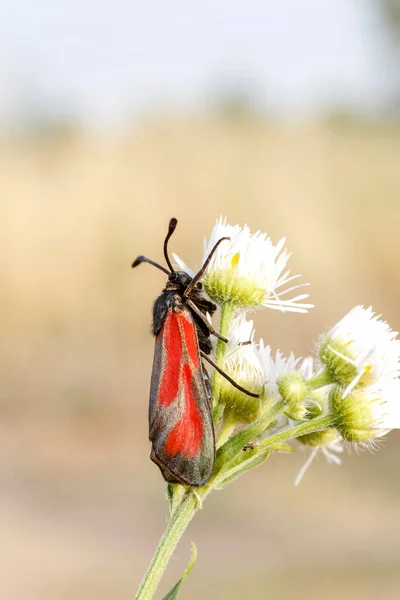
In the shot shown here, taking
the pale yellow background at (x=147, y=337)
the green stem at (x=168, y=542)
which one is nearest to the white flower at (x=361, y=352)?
the green stem at (x=168, y=542)

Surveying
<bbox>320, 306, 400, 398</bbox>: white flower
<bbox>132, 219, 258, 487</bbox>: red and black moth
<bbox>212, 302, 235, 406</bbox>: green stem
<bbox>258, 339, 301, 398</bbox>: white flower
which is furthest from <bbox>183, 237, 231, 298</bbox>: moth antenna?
<bbox>320, 306, 400, 398</bbox>: white flower

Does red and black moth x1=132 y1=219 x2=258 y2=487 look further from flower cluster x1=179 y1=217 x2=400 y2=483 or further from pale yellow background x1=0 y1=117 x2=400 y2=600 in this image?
pale yellow background x1=0 y1=117 x2=400 y2=600

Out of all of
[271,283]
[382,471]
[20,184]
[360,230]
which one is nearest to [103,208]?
[20,184]

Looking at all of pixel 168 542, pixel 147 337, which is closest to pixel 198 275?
pixel 168 542

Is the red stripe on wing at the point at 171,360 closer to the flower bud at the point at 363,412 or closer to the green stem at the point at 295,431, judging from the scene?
the green stem at the point at 295,431

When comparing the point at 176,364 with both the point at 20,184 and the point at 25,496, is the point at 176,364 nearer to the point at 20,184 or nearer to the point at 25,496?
the point at 25,496

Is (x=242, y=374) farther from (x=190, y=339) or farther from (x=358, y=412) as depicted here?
(x=358, y=412)

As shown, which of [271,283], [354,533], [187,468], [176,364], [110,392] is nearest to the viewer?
[187,468]
